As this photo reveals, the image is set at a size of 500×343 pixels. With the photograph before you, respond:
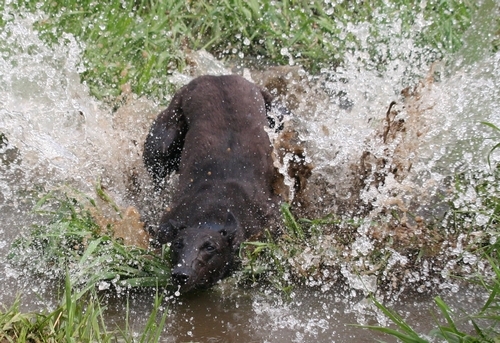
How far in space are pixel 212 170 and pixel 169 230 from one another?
0.64 meters

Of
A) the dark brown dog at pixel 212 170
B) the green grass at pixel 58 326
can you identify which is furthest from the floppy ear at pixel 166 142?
the green grass at pixel 58 326

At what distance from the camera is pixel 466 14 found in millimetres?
7922

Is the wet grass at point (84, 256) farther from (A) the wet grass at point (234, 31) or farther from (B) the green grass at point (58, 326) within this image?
(A) the wet grass at point (234, 31)

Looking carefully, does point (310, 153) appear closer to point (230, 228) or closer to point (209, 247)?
point (230, 228)

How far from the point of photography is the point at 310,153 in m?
6.29

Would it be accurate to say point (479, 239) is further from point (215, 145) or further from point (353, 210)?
point (215, 145)

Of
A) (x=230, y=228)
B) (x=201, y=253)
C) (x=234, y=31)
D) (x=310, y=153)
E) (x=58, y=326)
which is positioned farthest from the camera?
(x=234, y=31)

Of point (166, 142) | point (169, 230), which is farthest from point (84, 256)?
point (166, 142)

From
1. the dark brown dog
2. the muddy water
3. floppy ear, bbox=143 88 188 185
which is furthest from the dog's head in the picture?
floppy ear, bbox=143 88 188 185

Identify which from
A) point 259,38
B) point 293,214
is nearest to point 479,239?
point 293,214

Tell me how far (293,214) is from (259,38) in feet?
8.80

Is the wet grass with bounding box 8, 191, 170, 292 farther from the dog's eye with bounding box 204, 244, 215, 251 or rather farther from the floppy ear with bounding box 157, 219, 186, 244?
the dog's eye with bounding box 204, 244, 215, 251

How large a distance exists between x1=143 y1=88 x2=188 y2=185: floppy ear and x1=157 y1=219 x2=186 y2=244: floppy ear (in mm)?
1100

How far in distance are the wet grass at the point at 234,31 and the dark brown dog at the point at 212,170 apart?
1.02 metres
